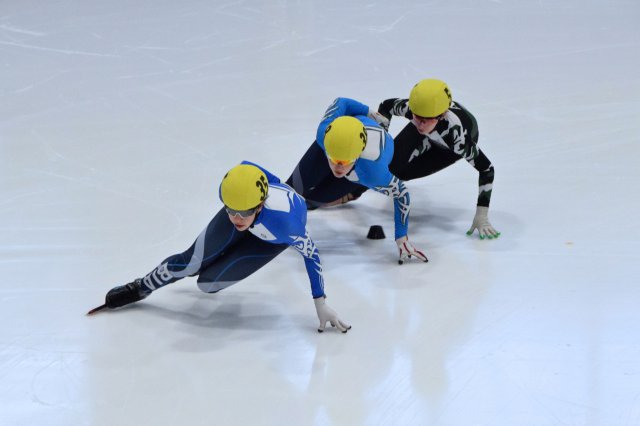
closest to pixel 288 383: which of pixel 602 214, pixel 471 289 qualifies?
pixel 471 289

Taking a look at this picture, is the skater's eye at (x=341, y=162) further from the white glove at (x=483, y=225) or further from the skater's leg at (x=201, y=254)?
the white glove at (x=483, y=225)

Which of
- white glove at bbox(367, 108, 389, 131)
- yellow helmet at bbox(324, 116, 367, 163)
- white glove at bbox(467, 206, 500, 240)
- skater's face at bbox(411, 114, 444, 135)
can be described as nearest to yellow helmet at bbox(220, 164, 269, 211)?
yellow helmet at bbox(324, 116, 367, 163)

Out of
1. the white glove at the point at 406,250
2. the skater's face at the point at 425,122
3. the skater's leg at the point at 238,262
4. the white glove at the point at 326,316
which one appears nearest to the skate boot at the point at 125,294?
the skater's leg at the point at 238,262

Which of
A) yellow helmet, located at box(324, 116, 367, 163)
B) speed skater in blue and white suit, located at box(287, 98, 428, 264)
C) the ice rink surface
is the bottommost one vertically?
the ice rink surface

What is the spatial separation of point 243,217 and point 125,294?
810mm

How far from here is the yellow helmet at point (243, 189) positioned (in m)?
3.34

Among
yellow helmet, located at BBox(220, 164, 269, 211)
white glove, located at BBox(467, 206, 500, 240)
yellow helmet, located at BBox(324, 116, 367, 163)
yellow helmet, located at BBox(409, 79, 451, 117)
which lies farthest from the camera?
white glove, located at BBox(467, 206, 500, 240)

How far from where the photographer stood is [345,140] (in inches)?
148

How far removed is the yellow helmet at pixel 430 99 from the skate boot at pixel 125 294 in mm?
1608

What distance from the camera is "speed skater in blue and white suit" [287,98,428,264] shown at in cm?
380

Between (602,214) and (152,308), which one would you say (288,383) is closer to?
(152,308)

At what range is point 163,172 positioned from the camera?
528cm

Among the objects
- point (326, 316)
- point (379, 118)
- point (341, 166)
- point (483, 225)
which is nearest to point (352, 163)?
point (341, 166)

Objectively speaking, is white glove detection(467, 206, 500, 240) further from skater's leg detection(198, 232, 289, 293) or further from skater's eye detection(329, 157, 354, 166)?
skater's leg detection(198, 232, 289, 293)
